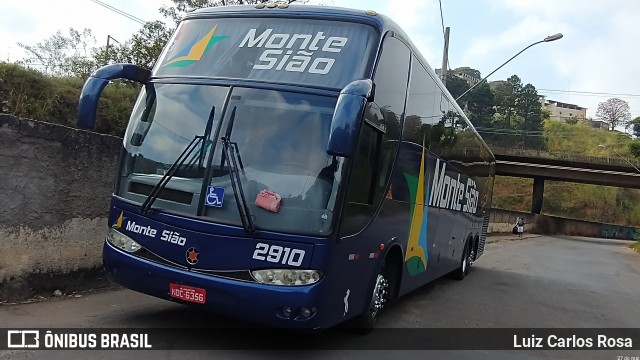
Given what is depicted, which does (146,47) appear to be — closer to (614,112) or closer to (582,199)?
(582,199)

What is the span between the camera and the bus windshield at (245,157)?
4879 millimetres

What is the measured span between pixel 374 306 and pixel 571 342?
121 inches

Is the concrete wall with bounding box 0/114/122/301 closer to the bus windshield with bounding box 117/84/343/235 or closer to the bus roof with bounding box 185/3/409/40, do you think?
the bus windshield with bounding box 117/84/343/235

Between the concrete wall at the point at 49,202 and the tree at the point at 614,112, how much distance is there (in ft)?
442

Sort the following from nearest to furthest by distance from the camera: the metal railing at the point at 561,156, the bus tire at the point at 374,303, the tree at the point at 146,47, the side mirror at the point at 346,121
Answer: the side mirror at the point at 346,121, the bus tire at the point at 374,303, the tree at the point at 146,47, the metal railing at the point at 561,156

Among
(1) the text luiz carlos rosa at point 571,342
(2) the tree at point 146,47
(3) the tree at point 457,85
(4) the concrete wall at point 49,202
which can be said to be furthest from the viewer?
(3) the tree at point 457,85

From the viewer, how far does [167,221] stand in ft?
Result: 16.8

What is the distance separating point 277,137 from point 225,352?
81.6 inches

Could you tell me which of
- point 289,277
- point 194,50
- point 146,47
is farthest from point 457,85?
point 289,277

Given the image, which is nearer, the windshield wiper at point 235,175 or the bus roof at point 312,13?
the windshield wiper at point 235,175

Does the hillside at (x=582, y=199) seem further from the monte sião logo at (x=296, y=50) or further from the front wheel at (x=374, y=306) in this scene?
the monte sião logo at (x=296, y=50)

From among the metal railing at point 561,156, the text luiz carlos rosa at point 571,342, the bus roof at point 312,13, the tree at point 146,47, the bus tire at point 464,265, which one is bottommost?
the text luiz carlos rosa at point 571,342

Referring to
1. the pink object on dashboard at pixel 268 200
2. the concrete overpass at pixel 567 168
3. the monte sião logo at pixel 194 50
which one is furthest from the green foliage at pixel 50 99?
the concrete overpass at pixel 567 168

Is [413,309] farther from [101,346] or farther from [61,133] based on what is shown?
[61,133]
